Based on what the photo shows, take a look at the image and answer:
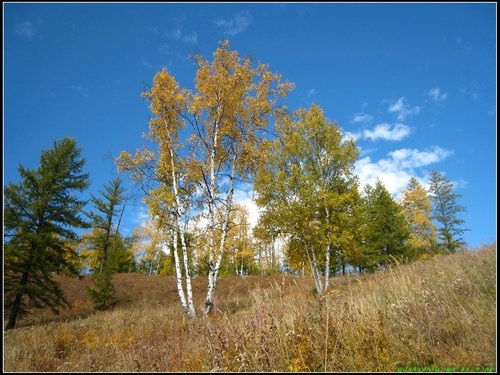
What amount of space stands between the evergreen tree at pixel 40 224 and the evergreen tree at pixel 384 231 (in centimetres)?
2363

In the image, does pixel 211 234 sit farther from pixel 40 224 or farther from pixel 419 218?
pixel 419 218

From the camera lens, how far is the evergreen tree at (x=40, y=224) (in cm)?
1559

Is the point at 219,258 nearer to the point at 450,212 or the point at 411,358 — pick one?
the point at 411,358

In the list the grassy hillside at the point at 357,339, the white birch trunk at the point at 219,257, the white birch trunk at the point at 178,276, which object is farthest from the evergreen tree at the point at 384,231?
the grassy hillside at the point at 357,339

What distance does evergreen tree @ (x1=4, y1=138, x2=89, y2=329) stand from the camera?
15586mm

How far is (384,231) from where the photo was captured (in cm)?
3025

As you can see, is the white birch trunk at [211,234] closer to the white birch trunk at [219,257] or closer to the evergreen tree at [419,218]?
the white birch trunk at [219,257]

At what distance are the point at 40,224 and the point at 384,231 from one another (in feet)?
89.2

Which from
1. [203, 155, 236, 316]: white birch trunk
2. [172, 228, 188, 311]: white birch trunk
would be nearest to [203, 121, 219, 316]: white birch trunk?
[203, 155, 236, 316]: white birch trunk

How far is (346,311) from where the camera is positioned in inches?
196

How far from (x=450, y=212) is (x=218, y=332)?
3956cm

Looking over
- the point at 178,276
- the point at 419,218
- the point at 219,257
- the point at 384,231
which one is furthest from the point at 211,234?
the point at 419,218

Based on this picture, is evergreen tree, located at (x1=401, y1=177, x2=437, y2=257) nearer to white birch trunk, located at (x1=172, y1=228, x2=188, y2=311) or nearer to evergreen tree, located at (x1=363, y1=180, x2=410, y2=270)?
evergreen tree, located at (x1=363, y1=180, x2=410, y2=270)

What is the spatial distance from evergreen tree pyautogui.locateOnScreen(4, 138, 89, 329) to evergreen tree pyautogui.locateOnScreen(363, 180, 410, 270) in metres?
23.6
